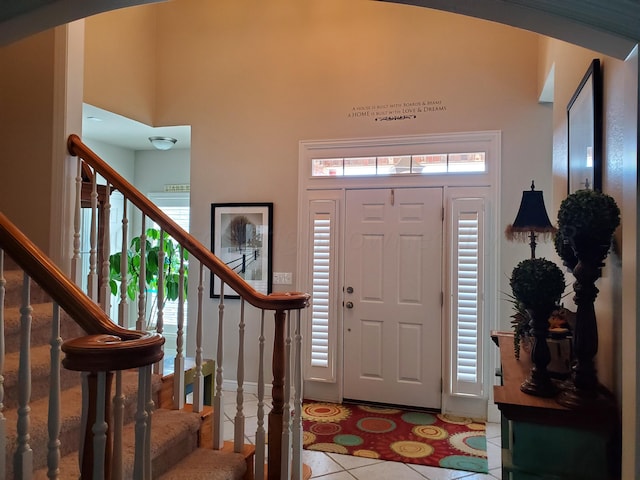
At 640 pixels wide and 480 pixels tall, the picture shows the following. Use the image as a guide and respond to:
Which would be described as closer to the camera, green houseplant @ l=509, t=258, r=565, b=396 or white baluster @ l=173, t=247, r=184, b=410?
Answer: green houseplant @ l=509, t=258, r=565, b=396

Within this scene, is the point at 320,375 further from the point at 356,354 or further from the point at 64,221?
the point at 64,221

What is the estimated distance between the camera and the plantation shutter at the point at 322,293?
4.17 metres

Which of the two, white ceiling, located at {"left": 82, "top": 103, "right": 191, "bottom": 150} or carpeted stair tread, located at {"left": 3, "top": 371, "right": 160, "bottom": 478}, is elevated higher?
white ceiling, located at {"left": 82, "top": 103, "right": 191, "bottom": 150}

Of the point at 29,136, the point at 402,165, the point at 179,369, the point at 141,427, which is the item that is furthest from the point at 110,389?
the point at 402,165

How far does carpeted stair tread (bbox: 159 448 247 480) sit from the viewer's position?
2.05 m

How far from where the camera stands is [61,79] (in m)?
2.60

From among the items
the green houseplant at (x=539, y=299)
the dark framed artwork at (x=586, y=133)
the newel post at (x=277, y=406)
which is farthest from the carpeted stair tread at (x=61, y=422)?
the dark framed artwork at (x=586, y=133)

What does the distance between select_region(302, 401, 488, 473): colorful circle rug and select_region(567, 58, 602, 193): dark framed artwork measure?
2.05 meters

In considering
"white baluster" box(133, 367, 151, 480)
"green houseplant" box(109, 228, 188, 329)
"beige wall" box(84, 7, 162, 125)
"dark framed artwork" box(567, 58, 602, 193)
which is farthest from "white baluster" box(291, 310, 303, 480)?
"beige wall" box(84, 7, 162, 125)

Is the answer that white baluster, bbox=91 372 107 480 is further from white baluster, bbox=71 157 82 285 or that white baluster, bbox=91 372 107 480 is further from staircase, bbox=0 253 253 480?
white baluster, bbox=71 157 82 285

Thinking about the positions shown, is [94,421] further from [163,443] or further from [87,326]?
[163,443]

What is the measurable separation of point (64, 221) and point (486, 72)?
11.4ft

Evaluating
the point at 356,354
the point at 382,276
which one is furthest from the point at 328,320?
the point at 382,276

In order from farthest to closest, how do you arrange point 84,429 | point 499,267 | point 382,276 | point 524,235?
1. point 382,276
2. point 499,267
3. point 524,235
4. point 84,429
